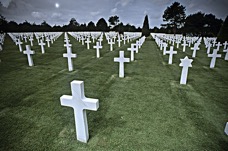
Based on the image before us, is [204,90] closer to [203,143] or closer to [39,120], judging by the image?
[203,143]

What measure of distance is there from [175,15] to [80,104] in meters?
48.8

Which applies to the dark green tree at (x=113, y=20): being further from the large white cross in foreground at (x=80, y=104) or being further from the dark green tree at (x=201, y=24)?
the large white cross in foreground at (x=80, y=104)

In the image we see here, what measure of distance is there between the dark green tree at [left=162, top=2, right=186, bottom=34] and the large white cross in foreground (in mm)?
48075

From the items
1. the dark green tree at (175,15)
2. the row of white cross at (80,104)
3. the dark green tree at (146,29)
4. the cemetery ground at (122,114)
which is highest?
the dark green tree at (175,15)

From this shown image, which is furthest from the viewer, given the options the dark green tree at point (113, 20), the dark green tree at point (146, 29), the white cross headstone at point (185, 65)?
the dark green tree at point (113, 20)

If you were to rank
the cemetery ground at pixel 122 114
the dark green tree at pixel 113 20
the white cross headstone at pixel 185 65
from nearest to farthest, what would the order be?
the cemetery ground at pixel 122 114 < the white cross headstone at pixel 185 65 < the dark green tree at pixel 113 20

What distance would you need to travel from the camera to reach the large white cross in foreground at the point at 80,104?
74.8 inches

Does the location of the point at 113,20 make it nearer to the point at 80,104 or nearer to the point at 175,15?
the point at 175,15

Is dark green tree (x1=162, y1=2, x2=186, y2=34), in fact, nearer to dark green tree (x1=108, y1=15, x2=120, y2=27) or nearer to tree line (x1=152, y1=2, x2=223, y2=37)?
tree line (x1=152, y1=2, x2=223, y2=37)

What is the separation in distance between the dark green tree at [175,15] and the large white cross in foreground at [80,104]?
48.1m

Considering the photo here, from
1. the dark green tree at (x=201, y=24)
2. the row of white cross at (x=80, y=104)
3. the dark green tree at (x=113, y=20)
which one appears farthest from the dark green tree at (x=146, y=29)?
the row of white cross at (x=80, y=104)

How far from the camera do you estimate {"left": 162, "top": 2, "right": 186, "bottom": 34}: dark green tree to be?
41684mm

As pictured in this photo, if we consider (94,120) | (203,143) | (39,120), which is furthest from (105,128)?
(203,143)

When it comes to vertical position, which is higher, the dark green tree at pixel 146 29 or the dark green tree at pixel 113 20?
the dark green tree at pixel 113 20
